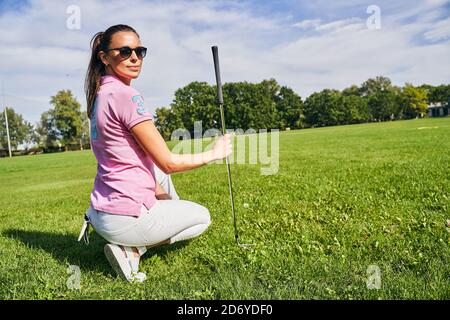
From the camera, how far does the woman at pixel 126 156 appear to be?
3.24m

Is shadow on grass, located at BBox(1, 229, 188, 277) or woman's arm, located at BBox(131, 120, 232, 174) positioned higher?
woman's arm, located at BBox(131, 120, 232, 174)

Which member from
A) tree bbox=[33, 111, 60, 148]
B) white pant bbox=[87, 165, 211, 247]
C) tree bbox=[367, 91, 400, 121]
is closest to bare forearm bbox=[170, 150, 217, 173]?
white pant bbox=[87, 165, 211, 247]

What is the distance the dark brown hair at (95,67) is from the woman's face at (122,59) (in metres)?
0.07

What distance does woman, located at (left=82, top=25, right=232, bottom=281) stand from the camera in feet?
10.6

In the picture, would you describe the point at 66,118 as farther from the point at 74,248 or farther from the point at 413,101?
the point at 413,101

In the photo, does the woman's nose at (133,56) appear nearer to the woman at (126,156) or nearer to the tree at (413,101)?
the woman at (126,156)

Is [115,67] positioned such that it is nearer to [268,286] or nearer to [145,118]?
[145,118]

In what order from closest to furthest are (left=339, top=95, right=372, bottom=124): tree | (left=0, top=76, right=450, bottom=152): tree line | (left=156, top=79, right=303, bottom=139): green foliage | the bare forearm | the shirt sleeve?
1. the shirt sleeve
2. the bare forearm
3. (left=156, top=79, right=303, bottom=139): green foliage
4. (left=0, top=76, right=450, bottom=152): tree line
5. (left=339, top=95, right=372, bottom=124): tree

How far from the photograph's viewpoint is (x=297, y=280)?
3400mm

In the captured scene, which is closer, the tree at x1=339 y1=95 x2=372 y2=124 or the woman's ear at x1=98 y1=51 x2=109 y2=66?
the woman's ear at x1=98 y1=51 x2=109 y2=66

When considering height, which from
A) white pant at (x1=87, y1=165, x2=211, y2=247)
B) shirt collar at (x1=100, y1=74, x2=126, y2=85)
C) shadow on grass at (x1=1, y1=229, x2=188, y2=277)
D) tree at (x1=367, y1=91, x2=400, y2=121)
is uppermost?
tree at (x1=367, y1=91, x2=400, y2=121)

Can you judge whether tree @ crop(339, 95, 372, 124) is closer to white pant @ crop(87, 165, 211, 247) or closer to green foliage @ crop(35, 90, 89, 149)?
green foliage @ crop(35, 90, 89, 149)

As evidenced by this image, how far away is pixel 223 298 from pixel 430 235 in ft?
8.87

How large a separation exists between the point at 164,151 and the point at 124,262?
124cm
